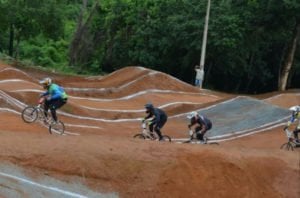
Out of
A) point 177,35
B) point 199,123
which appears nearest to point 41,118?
point 199,123

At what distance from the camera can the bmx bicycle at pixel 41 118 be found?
67.9 ft

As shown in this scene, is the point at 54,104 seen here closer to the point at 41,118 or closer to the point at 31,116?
the point at 41,118

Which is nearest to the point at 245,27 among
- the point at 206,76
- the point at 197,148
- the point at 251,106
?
the point at 206,76

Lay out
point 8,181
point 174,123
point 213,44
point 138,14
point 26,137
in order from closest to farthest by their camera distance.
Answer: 1. point 8,181
2. point 26,137
3. point 174,123
4. point 213,44
5. point 138,14

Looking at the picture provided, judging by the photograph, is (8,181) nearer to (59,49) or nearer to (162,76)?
(162,76)

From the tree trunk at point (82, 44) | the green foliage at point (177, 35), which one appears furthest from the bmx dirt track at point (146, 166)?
the tree trunk at point (82, 44)

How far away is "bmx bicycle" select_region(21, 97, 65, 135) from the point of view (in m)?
20.7

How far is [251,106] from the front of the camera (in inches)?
1225

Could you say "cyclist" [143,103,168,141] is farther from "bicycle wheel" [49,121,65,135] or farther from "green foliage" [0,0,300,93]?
"green foliage" [0,0,300,93]

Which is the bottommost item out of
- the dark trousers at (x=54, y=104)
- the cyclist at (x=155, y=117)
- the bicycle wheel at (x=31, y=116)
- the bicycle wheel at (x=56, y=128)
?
the bicycle wheel at (x=56, y=128)

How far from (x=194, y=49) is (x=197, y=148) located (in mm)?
33645

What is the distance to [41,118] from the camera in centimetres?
2123

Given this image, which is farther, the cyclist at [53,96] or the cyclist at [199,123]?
the cyclist at [199,123]

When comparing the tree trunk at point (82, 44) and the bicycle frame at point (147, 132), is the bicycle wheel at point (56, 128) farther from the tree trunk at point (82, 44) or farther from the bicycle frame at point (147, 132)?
the tree trunk at point (82, 44)
